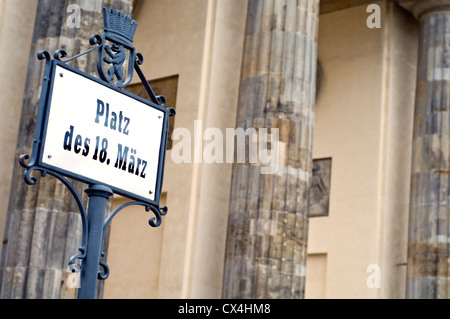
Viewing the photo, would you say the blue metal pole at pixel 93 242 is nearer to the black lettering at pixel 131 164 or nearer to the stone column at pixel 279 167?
the black lettering at pixel 131 164

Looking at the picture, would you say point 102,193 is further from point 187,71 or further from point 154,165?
point 187,71

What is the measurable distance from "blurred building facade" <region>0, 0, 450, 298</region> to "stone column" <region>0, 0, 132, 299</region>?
0.06 ft

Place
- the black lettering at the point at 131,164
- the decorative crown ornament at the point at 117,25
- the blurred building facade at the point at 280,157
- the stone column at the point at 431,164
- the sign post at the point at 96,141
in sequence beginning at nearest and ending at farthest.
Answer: the sign post at the point at 96,141, the black lettering at the point at 131,164, the decorative crown ornament at the point at 117,25, the blurred building facade at the point at 280,157, the stone column at the point at 431,164

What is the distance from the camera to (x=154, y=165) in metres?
3.64

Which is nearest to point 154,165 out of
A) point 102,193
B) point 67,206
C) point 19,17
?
point 102,193

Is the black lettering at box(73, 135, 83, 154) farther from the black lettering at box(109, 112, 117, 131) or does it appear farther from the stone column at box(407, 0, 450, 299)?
the stone column at box(407, 0, 450, 299)

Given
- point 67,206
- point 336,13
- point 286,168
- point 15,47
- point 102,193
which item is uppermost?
point 336,13

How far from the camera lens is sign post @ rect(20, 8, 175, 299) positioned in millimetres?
3227

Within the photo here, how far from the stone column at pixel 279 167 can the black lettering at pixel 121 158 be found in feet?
29.6

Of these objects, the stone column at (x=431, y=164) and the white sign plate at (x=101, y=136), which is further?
the stone column at (x=431, y=164)

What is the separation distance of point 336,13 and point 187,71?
564 cm

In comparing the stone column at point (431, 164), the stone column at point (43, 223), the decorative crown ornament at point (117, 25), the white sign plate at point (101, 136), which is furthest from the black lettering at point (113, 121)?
the stone column at point (431, 164)

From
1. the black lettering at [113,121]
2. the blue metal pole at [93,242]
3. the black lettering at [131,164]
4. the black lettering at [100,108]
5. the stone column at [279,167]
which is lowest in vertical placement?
the blue metal pole at [93,242]

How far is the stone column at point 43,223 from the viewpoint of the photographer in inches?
401
